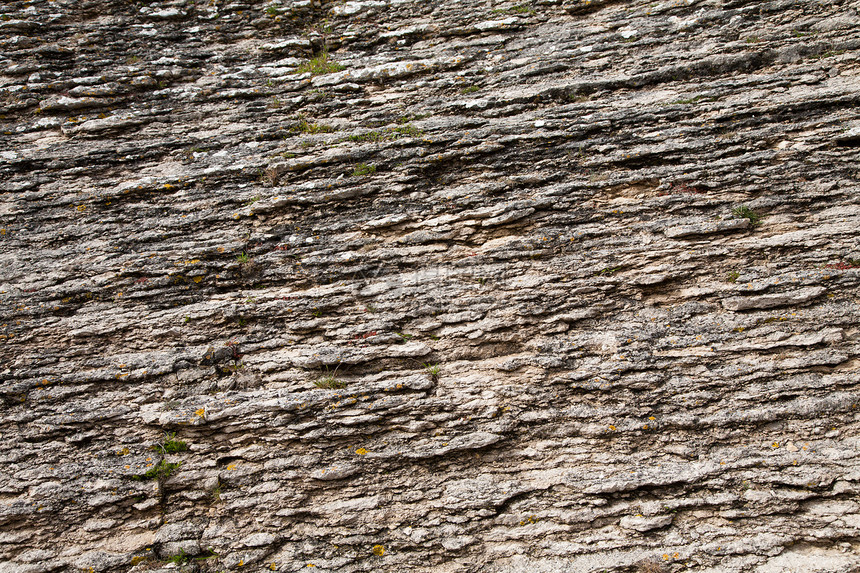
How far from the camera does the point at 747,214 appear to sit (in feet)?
19.1

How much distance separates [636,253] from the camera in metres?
5.85

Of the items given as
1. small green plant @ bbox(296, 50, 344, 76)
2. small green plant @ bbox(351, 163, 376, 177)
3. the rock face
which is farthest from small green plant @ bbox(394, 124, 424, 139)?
small green plant @ bbox(296, 50, 344, 76)

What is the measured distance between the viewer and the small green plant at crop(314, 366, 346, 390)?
552cm

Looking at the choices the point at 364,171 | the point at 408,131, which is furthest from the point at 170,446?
the point at 408,131

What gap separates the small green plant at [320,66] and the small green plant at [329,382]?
5831 millimetres

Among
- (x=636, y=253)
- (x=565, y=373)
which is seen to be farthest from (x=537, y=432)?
(x=636, y=253)

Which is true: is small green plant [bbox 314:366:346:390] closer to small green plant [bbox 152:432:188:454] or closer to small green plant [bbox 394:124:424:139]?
small green plant [bbox 152:432:188:454]

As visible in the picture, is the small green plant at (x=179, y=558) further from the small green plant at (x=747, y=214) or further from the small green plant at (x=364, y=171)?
the small green plant at (x=747, y=214)

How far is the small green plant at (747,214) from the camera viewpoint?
228 inches

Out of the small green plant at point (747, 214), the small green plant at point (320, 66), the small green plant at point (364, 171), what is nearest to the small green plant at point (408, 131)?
the small green plant at point (364, 171)

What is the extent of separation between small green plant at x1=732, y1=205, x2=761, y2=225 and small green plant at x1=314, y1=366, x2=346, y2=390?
6.05 metres

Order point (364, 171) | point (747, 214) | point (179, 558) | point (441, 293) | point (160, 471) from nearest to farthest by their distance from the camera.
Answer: point (179, 558), point (160, 471), point (747, 214), point (441, 293), point (364, 171)

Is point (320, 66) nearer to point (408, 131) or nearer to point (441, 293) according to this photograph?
point (408, 131)

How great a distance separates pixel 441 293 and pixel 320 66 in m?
5.35
